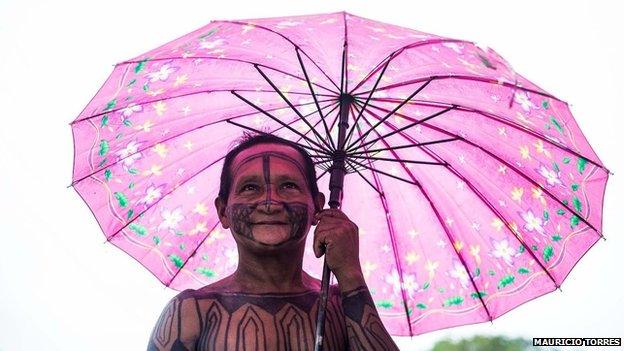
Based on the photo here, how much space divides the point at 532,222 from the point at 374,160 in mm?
970

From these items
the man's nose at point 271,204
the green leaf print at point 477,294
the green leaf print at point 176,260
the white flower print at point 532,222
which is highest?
the green leaf print at point 176,260

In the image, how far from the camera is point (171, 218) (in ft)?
13.2

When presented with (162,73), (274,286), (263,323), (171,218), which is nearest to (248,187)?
(274,286)

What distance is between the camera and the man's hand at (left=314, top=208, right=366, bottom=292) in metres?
2.92

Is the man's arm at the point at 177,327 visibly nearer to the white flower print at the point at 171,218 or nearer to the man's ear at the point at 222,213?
the man's ear at the point at 222,213

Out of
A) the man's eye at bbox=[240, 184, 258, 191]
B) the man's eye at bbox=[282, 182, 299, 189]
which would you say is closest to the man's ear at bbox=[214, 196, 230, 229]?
the man's eye at bbox=[240, 184, 258, 191]

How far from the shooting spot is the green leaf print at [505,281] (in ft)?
13.0

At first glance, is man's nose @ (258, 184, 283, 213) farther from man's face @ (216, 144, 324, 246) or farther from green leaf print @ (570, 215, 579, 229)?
green leaf print @ (570, 215, 579, 229)

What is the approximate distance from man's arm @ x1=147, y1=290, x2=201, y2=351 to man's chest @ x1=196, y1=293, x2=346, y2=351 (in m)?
0.03

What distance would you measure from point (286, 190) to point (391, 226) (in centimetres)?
122

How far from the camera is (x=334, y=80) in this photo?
3.54m

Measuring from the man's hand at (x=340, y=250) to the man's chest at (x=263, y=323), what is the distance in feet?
0.66

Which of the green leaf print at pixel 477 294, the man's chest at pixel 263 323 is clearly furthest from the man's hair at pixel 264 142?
the green leaf print at pixel 477 294

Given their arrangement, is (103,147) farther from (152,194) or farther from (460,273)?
(460,273)
